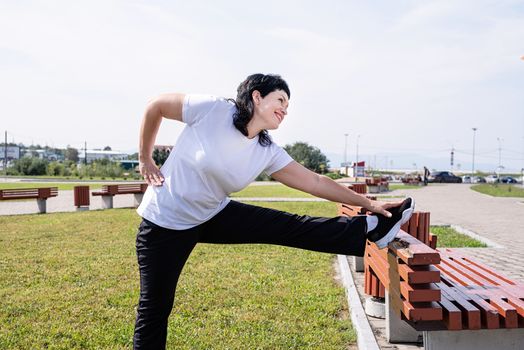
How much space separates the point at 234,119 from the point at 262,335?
6.68 feet

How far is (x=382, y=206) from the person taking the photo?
3074 mm

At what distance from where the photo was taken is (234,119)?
2.79m

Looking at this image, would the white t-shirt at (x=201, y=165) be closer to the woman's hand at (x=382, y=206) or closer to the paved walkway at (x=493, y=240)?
the woman's hand at (x=382, y=206)

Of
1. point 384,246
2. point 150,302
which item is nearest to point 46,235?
point 150,302

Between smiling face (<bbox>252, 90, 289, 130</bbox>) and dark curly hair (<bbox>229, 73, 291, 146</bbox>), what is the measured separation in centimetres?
2

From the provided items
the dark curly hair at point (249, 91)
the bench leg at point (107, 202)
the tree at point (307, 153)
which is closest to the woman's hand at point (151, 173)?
the dark curly hair at point (249, 91)

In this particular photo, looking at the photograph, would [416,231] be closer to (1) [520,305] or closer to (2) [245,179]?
(1) [520,305]

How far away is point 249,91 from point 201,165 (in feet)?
1.64

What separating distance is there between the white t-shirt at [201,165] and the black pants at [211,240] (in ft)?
0.40

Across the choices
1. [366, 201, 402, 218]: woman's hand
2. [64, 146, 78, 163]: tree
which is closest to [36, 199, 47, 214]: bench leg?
[366, 201, 402, 218]: woman's hand

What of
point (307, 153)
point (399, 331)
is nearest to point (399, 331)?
point (399, 331)

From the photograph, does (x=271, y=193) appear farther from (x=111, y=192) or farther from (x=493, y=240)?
(x=493, y=240)

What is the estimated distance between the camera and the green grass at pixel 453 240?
8.63 metres

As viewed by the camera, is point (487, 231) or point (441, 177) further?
point (441, 177)
